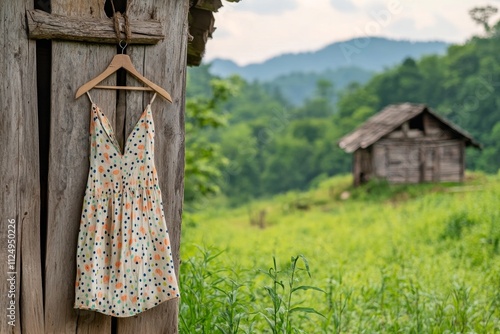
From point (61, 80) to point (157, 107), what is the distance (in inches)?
24.9

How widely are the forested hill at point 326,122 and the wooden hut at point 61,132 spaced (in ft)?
46.5

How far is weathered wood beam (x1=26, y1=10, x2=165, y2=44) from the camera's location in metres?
3.96

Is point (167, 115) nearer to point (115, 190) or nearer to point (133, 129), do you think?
point (133, 129)

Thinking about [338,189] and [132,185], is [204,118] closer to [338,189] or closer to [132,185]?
[338,189]

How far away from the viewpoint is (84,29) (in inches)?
158

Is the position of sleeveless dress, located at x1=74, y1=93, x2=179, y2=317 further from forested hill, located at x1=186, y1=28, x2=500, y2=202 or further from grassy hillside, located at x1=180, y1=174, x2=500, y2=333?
forested hill, located at x1=186, y1=28, x2=500, y2=202

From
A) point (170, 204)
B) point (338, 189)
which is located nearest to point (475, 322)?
point (170, 204)

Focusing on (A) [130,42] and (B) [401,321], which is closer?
(A) [130,42]

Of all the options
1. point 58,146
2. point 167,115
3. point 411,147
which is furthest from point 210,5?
point 411,147

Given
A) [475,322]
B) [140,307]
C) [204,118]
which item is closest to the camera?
[140,307]

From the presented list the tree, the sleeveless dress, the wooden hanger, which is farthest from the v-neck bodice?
the tree

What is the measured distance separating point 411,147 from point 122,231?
24.1 meters

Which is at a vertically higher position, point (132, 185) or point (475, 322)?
point (132, 185)

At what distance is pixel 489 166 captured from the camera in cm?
4512
